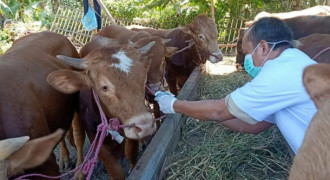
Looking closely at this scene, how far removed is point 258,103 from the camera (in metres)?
2.65

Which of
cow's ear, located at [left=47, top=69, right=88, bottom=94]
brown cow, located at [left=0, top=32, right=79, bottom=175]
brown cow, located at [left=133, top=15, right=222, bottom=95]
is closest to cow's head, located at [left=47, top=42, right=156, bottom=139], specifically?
cow's ear, located at [left=47, top=69, right=88, bottom=94]

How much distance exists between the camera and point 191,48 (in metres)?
6.77

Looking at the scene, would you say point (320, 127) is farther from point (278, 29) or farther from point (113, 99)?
point (113, 99)

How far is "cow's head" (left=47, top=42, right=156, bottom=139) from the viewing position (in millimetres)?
3068

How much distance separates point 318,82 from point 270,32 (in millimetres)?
1639

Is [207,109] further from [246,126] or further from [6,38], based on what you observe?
[6,38]

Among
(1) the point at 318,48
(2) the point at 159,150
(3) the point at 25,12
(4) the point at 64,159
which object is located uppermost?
(1) the point at 318,48

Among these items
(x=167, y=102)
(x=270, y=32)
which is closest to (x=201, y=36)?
(x=167, y=102)

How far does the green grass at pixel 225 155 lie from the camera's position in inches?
133

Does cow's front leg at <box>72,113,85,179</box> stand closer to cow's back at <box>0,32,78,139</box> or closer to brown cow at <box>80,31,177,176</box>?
cow's back at <box>0,32,78,139</box>

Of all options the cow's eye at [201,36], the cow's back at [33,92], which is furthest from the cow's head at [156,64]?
the cow's eye at [201,36]

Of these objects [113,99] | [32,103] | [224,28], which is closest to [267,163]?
[113,99]

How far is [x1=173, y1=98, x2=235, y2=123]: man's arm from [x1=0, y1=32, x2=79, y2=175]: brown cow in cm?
132

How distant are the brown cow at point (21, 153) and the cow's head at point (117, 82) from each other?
88 cm
